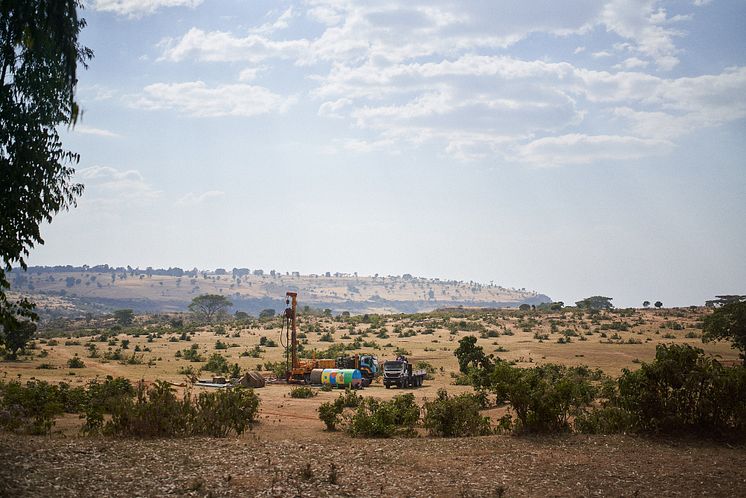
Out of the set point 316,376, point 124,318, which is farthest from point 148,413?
point 124,318

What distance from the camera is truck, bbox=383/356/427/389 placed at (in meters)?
32.0

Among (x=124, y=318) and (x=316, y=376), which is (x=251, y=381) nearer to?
(x=316, y=376)

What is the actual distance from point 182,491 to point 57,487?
193 centimetres

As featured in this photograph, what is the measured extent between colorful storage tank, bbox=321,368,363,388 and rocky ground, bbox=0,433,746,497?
18.1 metres

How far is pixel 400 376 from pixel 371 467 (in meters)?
20.6

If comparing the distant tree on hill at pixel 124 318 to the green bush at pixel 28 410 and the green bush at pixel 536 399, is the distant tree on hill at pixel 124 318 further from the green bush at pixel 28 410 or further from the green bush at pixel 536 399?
the green bush at pixel 536 399

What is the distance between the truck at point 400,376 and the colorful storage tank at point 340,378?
1525mm

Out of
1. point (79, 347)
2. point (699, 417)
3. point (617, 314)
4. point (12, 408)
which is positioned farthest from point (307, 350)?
point (617, 314)

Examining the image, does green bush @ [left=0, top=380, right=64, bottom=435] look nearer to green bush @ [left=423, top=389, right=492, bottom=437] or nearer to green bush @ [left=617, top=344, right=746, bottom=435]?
green bush @ [left=423, top=389, right=492, bottom=437]

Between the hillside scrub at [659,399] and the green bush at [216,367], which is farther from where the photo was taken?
the green bush at [216,367]

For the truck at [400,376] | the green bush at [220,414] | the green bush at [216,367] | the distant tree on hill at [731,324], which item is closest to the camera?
the green bush at [220,414]

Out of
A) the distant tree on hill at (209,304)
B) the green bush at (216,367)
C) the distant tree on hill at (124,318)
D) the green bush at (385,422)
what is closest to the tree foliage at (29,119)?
the green bush at (385,422)

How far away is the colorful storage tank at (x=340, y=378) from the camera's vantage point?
32.1 meters

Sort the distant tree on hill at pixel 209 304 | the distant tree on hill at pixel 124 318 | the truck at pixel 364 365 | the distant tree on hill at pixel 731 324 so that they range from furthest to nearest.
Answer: the distant tree on hill at pixel 209 304 → the distant tree on hill at pixel 124 318 → the distant tree on hill at pixel 731 324 → the truck at pixel 364 365
